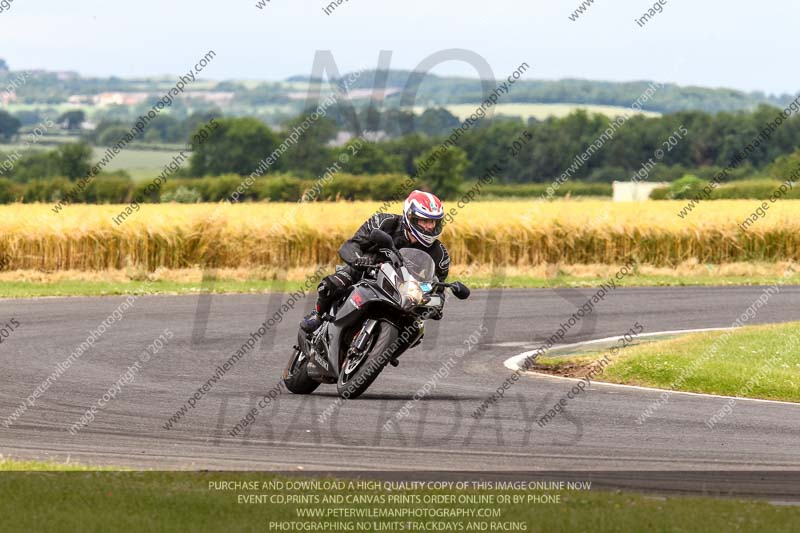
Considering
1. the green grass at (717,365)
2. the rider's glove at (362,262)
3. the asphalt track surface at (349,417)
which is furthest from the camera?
the green grass at (717,365)

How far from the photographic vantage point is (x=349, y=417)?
12.6 m

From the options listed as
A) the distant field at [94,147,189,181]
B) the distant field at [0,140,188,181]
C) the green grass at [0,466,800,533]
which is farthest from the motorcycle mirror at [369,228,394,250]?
the distant field at [0,140,188,181]

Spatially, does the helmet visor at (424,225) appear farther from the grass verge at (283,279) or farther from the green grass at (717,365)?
the grass verge at (283,279)

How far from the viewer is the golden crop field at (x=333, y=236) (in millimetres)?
33188

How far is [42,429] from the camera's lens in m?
11.7

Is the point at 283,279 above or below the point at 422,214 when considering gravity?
below

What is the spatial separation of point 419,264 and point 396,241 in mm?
497

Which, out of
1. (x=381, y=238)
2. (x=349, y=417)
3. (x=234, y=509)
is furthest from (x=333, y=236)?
(x=234, y=509)

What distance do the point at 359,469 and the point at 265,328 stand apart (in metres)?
11.7

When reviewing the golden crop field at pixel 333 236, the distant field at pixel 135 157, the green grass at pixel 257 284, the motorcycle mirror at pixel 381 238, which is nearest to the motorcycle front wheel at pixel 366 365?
the motorcycle mirror at pixel 381 238

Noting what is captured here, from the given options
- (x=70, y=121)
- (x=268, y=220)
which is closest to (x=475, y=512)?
(x=268, y=220)

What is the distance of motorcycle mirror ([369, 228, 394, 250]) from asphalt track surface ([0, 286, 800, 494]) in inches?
65.7

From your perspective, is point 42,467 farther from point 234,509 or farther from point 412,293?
point 412,293

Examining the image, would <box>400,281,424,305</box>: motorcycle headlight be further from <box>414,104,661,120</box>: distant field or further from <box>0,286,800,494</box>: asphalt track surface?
<box>414,104,661,120</box>: distant field
